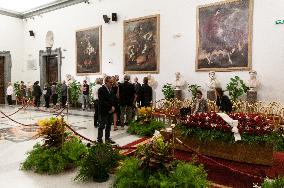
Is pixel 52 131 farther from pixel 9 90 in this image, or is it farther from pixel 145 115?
pixel 9 90

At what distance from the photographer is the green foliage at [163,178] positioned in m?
3.35

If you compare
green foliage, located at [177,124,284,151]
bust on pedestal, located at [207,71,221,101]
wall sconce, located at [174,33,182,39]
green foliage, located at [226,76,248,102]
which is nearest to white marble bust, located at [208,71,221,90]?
bust on pedestal, located at [207,71,221,101]

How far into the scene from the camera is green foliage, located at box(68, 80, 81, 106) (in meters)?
14.5

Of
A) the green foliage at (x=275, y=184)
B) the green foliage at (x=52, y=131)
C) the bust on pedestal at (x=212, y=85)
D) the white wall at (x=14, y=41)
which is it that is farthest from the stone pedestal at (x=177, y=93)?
the white wall at (x=14, y=41)

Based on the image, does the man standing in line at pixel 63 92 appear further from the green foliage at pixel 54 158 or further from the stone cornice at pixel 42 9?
the green foliage at pixel 54 158

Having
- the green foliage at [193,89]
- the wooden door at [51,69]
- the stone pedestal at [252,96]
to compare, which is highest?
the wooden door at [51,69]

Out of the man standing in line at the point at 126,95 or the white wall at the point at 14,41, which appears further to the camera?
the white wall at the point at 14,41

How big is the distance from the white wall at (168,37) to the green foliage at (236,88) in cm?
35

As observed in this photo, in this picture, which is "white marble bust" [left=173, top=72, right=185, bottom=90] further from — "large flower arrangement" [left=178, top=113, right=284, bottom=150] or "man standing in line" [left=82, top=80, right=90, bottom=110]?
"large flower arrangement" [left=178, top=113, right=284, bottom=150]

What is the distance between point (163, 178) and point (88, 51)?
487 inches

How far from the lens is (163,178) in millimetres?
3361

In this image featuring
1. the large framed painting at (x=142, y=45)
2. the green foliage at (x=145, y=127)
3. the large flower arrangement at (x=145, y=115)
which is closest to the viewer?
the green foliage at (x=145, y=127)

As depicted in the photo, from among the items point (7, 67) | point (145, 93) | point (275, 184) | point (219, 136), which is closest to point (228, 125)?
point (219, 136)

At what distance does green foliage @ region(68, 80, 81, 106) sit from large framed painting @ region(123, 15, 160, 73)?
9.38 feet
